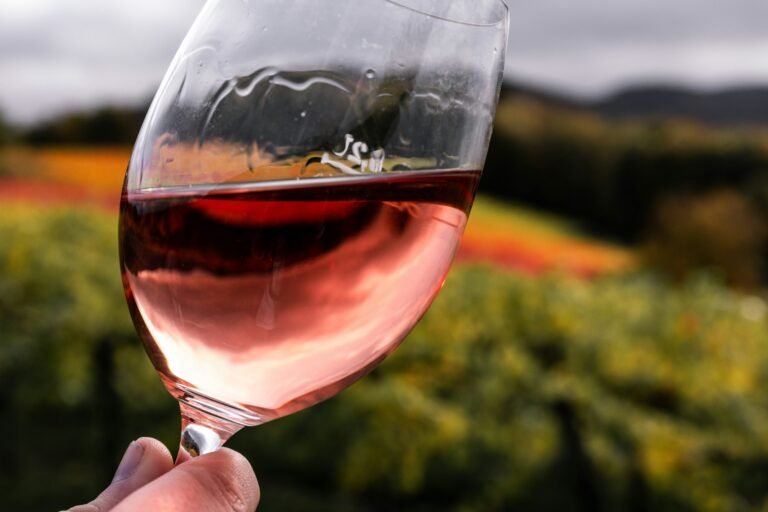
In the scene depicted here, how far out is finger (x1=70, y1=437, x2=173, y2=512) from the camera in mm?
658

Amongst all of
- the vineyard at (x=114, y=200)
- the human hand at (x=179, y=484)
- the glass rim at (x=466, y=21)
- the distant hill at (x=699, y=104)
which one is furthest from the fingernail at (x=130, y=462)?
the distant hill at (x=699, y=104)

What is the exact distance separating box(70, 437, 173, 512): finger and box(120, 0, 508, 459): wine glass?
2 cm

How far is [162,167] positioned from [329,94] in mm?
129

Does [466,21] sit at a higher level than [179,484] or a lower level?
higher

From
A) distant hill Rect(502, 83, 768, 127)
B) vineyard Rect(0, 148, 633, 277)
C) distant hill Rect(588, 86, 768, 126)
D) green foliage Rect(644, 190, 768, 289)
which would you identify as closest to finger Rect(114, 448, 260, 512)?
vineyard Rect(0, 148, 633, 277)

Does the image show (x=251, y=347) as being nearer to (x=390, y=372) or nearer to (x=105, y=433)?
(x=390, y=372)

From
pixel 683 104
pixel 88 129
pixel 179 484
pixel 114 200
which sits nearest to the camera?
pixel 179 484

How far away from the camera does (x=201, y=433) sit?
0.67 m

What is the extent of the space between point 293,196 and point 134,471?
228 mm

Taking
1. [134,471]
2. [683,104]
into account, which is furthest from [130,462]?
[683,104]

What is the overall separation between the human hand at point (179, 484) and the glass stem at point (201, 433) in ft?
0.08

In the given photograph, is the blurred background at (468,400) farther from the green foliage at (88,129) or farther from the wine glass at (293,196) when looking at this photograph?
the green foliage at (88,129)

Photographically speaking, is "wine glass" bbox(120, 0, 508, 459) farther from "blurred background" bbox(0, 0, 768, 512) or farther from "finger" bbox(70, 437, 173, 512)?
"blurred background" bbox(0, 0, 768, 512)

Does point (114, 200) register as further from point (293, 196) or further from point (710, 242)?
point (710, 242)
